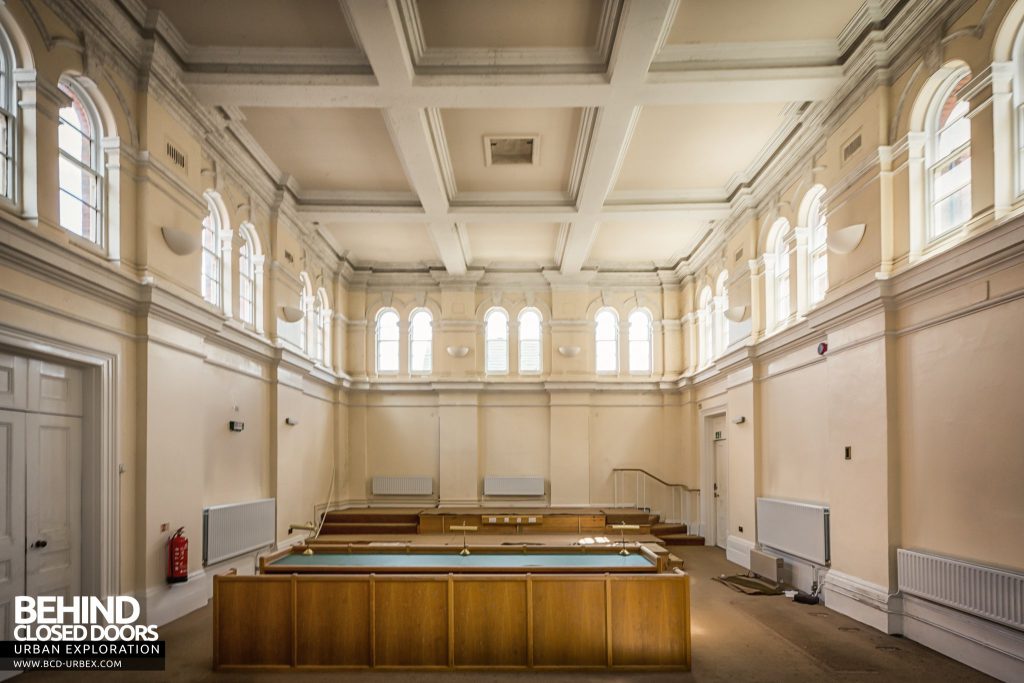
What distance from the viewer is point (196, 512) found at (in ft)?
29.8

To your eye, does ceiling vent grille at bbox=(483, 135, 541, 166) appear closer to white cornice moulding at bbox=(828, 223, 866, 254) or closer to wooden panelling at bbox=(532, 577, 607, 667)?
white cornice moulding at bbox=(828, 223, 866, 254)

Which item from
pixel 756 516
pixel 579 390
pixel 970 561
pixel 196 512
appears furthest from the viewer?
pixel 579 390

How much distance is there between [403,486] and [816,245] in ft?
34.9

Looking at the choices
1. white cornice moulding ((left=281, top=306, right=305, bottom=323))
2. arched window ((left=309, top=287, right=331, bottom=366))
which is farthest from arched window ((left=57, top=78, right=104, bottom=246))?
arched window ((left=309, top=287, right=331, bottom=366))

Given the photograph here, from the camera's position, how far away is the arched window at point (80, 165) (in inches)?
277

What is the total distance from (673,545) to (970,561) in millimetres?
9250

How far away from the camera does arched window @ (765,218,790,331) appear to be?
11469 mm

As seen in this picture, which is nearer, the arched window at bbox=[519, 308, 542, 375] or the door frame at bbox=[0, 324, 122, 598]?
the door frame at bbox=[0, 324, 122, 598]

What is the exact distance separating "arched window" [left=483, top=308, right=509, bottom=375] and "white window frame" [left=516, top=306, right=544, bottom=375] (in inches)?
11.9

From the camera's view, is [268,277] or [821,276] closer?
[821,276]

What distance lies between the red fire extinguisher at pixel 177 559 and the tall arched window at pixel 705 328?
417 inches

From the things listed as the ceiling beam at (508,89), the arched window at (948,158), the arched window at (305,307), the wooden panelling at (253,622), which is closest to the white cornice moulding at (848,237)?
the arched window at (948,158)

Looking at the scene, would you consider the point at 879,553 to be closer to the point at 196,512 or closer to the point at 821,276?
the point at 821,276

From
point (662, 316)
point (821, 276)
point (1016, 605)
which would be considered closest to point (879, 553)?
point (1016, 605)
